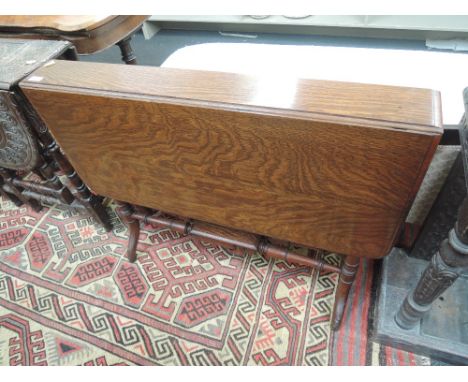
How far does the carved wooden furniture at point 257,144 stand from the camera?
0.59 m

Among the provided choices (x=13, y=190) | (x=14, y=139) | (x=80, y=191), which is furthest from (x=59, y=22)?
(x=13, y=190)

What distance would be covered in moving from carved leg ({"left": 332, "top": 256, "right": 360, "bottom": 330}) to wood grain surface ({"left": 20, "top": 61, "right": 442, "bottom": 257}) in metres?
0.11

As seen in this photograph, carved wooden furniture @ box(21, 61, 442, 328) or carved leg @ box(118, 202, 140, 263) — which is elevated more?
carved wooden furniture @ box(21, 61, 442, 328)

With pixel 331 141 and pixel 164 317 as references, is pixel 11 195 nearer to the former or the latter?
pixel 164 317

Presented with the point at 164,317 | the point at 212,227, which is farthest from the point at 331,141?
the point at 164,317

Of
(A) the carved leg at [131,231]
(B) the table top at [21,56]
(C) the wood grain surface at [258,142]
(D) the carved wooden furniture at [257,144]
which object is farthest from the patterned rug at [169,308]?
(B) the table top at [21,56]

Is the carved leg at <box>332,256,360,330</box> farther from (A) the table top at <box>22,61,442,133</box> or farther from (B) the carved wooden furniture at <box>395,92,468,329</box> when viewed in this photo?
(A) the table top at <box>22,61,442,133</box>

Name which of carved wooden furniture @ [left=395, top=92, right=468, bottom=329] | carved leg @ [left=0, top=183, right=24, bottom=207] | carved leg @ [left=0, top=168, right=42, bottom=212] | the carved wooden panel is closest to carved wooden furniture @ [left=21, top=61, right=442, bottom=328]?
carved wooden furniture @ [left=395, top=92, right=468, bottom=329]

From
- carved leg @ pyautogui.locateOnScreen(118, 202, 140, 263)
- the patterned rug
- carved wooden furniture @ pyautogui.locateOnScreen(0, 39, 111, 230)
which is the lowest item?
the patterned rug

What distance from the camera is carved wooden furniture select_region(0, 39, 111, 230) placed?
0.97m

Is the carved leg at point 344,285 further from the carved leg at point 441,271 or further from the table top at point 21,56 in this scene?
the table top at point 21,56

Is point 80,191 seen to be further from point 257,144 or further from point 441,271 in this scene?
point 441,271

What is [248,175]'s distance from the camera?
0.77m

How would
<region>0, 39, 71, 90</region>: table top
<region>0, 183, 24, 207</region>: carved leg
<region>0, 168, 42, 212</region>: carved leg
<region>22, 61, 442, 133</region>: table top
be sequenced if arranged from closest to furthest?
<region>22, 61, 442, 133</region>: table top → <region>0, 39, 71, 90</region>: table top → <region>0, 168, 42, 212</region>: carved leg → <region>0, 183, 24, 207</region>: carved leg
